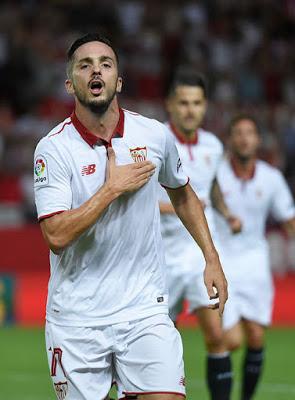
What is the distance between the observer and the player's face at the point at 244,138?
9.56 meters

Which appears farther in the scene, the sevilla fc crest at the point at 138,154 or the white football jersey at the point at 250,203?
the white football jersey at the point at 250,203

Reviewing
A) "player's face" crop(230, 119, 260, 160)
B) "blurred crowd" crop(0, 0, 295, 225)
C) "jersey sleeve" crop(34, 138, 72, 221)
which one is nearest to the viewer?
"jersey sleeve" crop(34, 138, 72, 221)

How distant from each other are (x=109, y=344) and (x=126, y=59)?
14.0 meters

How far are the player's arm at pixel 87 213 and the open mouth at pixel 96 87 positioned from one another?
333mm

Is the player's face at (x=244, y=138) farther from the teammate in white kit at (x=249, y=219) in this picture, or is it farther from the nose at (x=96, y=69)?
the nose at (x=96, y=69)

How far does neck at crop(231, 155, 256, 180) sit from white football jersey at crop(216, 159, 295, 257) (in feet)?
0.11

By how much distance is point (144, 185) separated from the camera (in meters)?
5.27

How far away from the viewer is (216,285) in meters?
5.30

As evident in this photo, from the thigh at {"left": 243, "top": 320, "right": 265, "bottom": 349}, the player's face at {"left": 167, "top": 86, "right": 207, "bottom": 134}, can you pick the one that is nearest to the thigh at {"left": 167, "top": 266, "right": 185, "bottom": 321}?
the player's face at {"left": 167, "top": 86, "right": 207, "bottom": 134}

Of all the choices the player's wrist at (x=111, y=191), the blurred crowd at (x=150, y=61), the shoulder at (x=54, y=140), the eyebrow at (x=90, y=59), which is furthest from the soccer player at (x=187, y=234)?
the blurred crowd at (x=150, y=61)

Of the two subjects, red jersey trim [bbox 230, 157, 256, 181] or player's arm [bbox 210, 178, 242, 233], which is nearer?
player's arm [bbox 210, 178, 242, 233]

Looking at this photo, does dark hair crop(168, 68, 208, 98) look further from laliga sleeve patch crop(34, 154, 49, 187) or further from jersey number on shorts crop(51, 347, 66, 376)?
jersey number on shorts crop(51, 347, 66, 376)

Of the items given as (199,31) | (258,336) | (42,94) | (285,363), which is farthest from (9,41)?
(258,336)

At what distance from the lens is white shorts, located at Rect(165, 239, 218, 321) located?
798 centimetres
